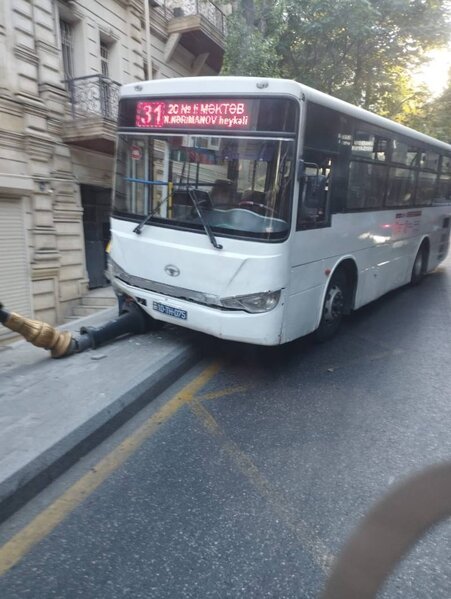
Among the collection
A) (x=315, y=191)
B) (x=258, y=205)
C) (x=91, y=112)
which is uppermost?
(x=91, y=112)

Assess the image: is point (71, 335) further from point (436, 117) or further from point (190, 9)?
point (436, 117)

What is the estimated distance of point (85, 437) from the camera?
343 centimetres

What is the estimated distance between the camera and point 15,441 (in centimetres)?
325

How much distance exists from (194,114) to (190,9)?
11.5 meters

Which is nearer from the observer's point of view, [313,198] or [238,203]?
[238,203]

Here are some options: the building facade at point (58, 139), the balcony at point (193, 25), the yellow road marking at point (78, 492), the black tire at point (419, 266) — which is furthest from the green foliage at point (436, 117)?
the yellow road marking at point (78, 492)

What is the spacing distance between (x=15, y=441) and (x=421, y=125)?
66.3 ft

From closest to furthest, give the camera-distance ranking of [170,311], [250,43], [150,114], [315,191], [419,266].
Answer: [315,191] < [150,114] < [170,311] < [419,266] < [250,43]

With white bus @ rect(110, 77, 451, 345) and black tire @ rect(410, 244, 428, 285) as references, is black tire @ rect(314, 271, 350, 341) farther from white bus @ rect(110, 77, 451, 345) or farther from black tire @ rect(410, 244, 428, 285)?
black tire @ rect(410, 244, 428, 285)

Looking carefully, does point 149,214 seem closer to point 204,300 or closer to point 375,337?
point 204,300

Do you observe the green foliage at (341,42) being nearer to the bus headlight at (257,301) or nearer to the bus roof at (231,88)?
the bus roof at (231,88)

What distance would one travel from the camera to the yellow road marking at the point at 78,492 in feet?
8.26

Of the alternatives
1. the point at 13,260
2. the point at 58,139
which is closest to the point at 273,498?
the point at 13,260

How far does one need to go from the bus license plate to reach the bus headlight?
60 centimetres
